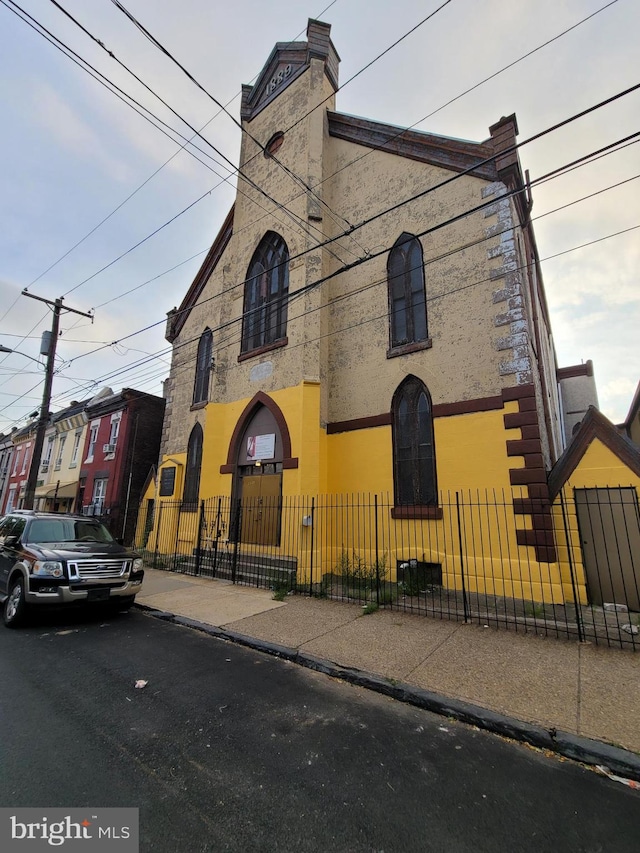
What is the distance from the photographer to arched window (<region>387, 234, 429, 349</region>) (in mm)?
11000

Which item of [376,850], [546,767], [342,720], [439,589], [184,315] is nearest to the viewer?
[376,850]

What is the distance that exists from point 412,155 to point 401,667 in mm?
12909

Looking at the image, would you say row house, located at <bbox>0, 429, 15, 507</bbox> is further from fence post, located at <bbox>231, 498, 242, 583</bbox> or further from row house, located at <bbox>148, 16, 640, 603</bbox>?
fence post, located at <bbox>231, 498, 242, 583</bbox>

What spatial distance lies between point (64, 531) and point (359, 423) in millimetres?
7571

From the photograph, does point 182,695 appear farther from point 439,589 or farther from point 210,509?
point 210,509

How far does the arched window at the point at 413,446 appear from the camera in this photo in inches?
394

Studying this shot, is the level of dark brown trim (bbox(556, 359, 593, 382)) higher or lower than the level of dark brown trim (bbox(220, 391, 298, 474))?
higher

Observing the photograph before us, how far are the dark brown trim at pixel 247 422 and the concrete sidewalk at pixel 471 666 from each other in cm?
430

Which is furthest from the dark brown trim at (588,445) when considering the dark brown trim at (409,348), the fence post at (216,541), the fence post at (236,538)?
the fence post at (216,541)

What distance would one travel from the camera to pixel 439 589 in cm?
910

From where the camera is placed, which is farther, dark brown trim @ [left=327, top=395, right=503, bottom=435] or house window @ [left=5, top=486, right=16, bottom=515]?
house window @ [left=5, top=486, right=16, bottom=515]

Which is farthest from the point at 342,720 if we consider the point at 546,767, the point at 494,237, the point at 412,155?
the point at 412,155

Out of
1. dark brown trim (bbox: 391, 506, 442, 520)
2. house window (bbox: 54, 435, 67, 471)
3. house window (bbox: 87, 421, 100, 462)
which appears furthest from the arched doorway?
house window (bbox: 54, 435, 67, 471)

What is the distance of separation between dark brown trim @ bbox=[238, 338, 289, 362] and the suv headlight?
840cm
